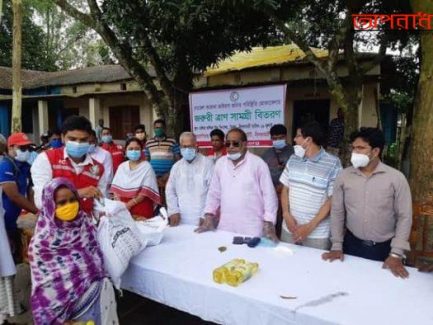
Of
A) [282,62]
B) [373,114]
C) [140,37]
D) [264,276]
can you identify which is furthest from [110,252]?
[373,114]

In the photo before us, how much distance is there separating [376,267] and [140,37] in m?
5.22

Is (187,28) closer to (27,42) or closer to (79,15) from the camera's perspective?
(79,15)

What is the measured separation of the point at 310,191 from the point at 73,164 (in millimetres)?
1861

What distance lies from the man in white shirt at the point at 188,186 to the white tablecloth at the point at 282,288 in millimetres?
752

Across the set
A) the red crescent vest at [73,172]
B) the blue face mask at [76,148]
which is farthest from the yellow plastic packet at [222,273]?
the blue face mask at [76,148]

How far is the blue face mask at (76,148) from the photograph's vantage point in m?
2.90

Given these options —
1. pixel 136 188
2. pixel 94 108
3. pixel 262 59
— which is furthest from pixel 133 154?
pixel 94 108

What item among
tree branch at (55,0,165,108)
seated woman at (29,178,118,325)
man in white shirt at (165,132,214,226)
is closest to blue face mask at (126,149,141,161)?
man in white shirt at (165,132,214,226)

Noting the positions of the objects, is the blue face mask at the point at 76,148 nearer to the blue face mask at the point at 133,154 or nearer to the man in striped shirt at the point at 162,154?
the blue face mask at the point at 133,154

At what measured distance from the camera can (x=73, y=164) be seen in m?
2.95

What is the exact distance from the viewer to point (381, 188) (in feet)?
7.81

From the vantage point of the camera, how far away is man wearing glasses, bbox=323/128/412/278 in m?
2.33

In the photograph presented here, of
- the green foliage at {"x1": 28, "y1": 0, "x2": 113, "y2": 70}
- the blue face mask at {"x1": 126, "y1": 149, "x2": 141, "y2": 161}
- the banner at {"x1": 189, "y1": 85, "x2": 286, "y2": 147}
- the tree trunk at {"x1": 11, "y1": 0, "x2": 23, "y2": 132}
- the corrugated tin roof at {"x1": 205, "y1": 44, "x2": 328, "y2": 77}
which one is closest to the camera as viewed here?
the blue face mask at {"x1": 126, "y1": 149, "x2": 141, "y2": 161}

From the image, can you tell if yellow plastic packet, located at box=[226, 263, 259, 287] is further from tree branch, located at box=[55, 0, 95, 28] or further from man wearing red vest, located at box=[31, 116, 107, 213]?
tree branch, located at box=[55, 0, 95, 28]
